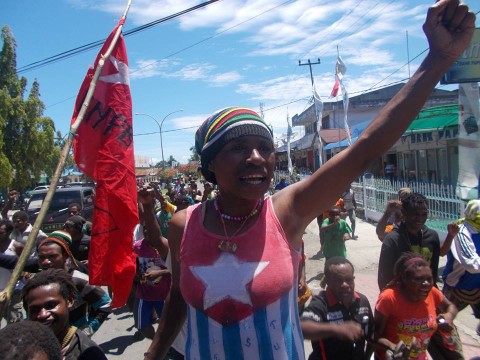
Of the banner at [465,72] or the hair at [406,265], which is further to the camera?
the banner at [465,72]

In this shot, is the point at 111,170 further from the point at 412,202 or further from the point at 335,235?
the point at 335,235

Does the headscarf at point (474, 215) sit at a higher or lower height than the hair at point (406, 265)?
higher

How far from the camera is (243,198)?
5.13ft

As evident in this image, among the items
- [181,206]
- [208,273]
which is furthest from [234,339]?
[181,206]

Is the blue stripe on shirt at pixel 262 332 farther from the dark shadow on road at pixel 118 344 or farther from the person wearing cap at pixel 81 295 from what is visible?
the dark shadow on road at pixel 118 344

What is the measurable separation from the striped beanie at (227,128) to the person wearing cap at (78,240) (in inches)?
154

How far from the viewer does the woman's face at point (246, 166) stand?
1485 millimetres

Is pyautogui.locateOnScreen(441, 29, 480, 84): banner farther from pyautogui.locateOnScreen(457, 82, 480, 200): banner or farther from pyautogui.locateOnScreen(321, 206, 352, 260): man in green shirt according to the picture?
pyautogui.locateOnScreen(321, 206, 352, 260): man in green shirt

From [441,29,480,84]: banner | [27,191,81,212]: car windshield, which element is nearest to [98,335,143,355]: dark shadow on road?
[441,29,480,84]: banner

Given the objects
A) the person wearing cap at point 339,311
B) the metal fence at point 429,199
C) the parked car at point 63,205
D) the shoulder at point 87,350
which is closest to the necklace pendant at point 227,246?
the shoulder at point 87,350

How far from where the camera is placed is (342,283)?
2.89 m

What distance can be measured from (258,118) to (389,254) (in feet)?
8.04

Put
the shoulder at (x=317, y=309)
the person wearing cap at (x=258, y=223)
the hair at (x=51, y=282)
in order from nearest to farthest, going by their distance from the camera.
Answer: the person wearing cap at (x=258, y=223) → the hair at (x=51, y=282) → the shoulder at (x=317, y=309)

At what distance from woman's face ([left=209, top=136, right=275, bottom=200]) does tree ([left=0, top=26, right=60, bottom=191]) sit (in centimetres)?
2279
